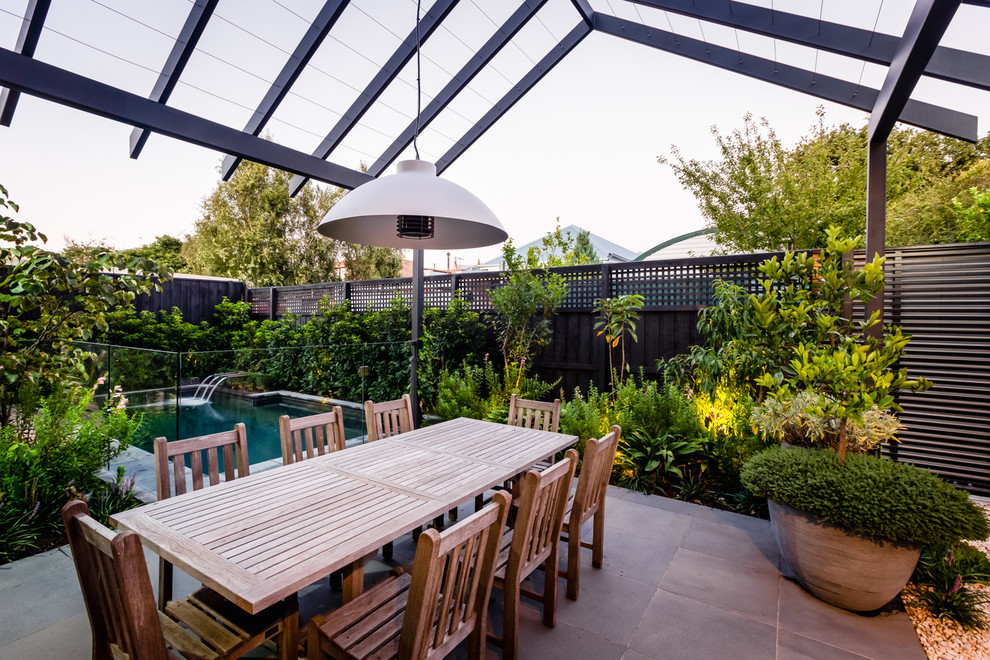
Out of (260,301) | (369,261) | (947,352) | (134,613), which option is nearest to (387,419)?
(134,613)

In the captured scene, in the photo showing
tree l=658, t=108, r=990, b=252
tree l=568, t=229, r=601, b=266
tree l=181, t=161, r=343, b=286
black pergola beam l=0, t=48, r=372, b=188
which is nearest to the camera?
black pergola beam l=0, t=48, r=372, b=188

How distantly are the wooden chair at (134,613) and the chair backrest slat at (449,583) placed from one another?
0.52 meters

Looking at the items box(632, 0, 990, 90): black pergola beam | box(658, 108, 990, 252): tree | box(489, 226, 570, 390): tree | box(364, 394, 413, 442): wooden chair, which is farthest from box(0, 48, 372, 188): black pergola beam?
box(658, 108, 990, 252): tree

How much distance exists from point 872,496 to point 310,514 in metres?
2.39

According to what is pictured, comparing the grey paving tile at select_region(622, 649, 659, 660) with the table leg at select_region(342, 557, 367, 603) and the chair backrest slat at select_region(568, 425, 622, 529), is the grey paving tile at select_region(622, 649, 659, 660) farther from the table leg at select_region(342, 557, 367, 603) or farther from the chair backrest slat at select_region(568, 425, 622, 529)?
the table leg at select_region(342, 557, 367, 603)

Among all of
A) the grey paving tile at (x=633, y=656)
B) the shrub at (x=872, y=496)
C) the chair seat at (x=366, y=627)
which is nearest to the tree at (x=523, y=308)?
the shrub at (x=872, y=496)

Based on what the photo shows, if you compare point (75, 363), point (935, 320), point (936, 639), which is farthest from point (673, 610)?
point (75, 363)

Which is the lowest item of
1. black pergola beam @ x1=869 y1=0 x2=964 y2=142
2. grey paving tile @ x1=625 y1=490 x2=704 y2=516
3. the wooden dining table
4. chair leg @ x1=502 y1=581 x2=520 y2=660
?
grey paving tile @ x1=625 y1=490 x2=704 y2=516

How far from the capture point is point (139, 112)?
325 centimetres

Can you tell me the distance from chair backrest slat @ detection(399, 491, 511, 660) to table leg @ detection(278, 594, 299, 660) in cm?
42

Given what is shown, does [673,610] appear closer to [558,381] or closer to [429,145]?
[558,381]

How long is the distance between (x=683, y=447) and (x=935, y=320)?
2192mm

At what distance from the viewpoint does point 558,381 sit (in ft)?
17.2

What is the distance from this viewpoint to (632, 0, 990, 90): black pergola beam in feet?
8.45
